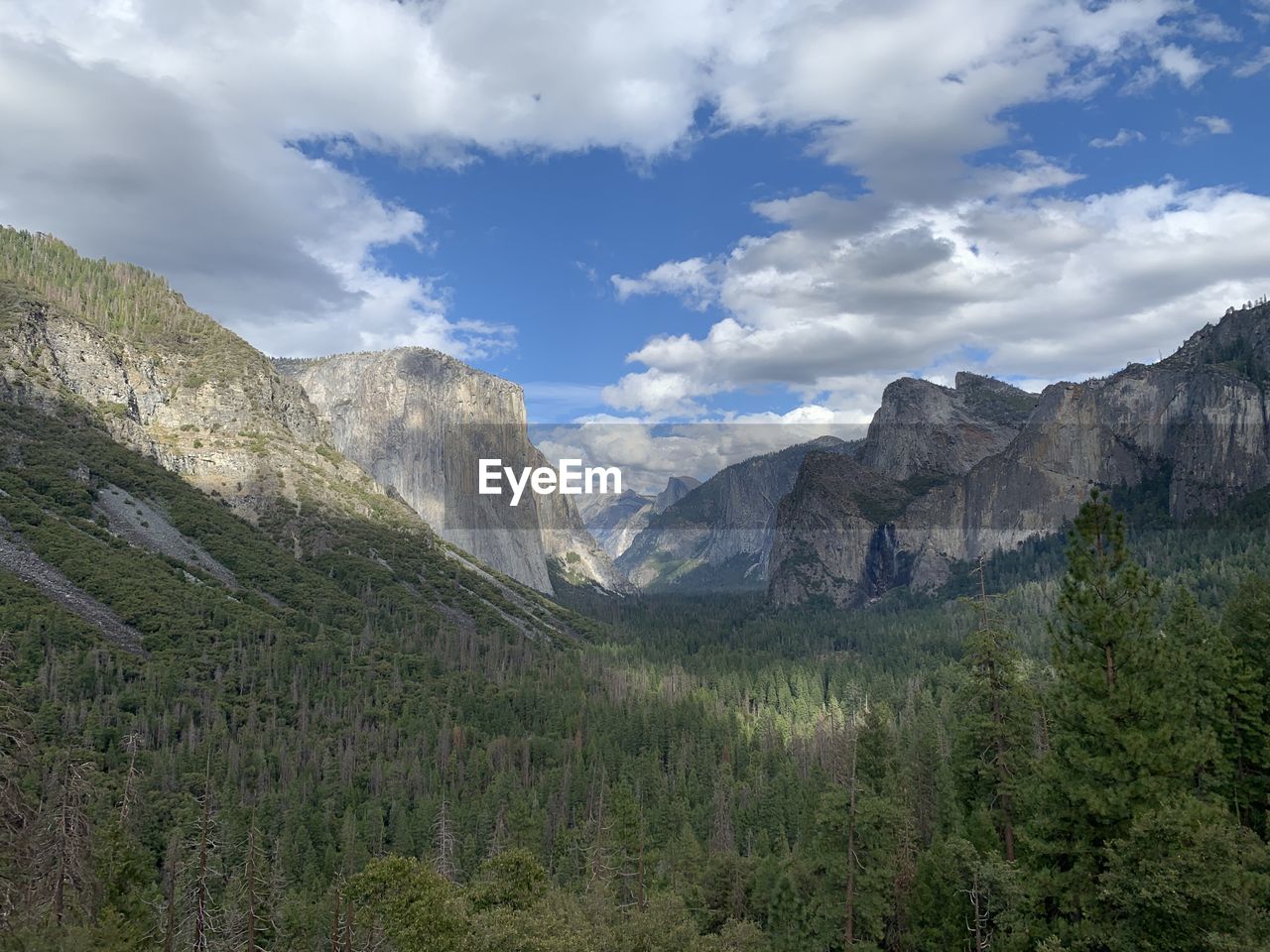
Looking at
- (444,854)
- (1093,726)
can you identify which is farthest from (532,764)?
(1093,726)

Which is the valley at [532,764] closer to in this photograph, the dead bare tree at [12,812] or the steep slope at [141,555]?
the dead bare tree at [12,812]

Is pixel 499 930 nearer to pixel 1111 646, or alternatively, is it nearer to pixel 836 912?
pixel 836 912

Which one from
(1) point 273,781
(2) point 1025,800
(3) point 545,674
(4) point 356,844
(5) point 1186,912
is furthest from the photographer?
(3) point 545,674

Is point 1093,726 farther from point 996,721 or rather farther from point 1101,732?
point 996,721

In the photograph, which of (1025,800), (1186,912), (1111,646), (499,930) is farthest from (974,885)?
(499,930)

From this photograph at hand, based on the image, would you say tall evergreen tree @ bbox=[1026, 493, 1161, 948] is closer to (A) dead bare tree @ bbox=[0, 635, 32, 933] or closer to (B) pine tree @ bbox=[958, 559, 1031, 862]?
(B) pine tree @ bbox=[958, 559, 1031, 862]

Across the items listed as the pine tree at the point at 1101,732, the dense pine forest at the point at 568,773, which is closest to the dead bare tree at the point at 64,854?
the dense pine forest at the point at 568,773

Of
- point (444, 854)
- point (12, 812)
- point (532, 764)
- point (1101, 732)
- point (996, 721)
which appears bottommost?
point (532, 764)

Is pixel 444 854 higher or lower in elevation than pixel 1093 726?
lower
